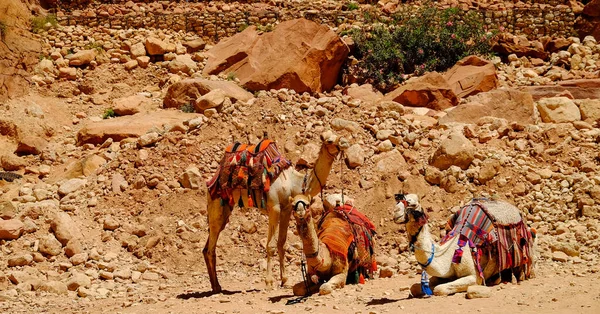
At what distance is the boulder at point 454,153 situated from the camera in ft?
49.8

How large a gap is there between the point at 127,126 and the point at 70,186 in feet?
7.78

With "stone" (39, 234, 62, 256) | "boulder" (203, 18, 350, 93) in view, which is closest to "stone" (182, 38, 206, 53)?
"boulder" (203, 18, 350, 93)

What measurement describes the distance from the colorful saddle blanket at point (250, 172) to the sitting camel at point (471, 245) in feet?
7.26

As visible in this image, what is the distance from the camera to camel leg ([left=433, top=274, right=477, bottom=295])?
33.4 ft

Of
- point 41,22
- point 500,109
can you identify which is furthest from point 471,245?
point 41,22

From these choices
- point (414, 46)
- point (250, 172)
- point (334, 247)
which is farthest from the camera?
point (414, 46)

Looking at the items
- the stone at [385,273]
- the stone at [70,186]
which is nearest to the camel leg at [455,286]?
the stone at [385,273]

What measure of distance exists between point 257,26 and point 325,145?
13.5 m

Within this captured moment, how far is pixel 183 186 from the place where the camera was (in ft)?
51.0

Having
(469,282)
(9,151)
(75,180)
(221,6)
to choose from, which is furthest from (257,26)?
(469,282)

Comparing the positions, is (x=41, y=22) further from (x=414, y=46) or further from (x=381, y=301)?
(x=381, y=301)

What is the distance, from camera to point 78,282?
13.1m

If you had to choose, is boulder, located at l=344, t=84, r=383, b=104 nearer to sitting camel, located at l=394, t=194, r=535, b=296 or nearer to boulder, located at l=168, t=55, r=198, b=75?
boulder, located at l=168, t=55, r=198, b=75

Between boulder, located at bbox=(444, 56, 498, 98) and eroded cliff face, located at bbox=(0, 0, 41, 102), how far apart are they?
32.7 ft
